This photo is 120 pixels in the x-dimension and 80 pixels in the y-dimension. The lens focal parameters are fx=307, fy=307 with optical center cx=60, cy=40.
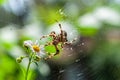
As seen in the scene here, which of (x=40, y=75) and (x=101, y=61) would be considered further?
(x=101, y=61)

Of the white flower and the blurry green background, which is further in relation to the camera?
the blurry green background

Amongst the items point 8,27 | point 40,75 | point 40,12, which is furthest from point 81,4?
point 40,75

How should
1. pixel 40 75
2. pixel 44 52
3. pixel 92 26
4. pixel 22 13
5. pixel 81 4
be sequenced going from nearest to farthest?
1. pixel 44 52
2. pixel 40 75
3. pixel 92 26
4. pixel 22 13
5. pixel 81 4

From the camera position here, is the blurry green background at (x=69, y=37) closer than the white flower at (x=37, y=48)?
No

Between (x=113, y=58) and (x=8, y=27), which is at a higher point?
(x=8, y=27)

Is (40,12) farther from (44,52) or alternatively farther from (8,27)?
(44,52)

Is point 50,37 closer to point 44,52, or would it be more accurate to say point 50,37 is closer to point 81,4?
point 44,52

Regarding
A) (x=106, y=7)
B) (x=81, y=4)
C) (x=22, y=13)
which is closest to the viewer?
(x=106, y=7)
